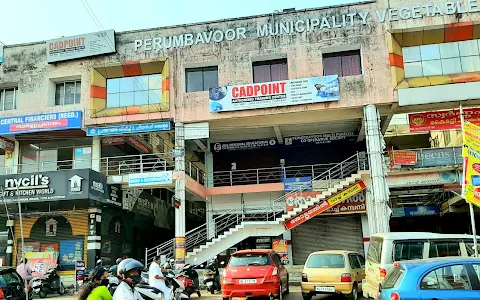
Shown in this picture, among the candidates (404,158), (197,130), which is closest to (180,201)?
(197,130)

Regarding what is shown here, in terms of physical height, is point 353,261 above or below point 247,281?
above

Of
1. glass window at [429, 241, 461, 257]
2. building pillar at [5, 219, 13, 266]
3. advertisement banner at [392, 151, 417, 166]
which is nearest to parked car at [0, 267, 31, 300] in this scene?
glass window at [429, 241, 461, 257]

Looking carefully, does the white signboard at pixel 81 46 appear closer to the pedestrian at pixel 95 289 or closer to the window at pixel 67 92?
the window at pixel 67 92

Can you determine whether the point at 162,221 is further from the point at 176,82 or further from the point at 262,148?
the point at 176,82

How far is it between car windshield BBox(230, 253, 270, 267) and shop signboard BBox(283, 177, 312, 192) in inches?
398

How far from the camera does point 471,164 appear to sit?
11508 mm

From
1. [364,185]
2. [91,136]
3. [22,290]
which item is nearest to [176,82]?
[91,136]

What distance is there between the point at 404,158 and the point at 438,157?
143 centimetres

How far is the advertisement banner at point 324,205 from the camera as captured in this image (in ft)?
65.7

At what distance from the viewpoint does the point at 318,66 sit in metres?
19.9

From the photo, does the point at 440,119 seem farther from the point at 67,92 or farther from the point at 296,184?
the point at 67,92

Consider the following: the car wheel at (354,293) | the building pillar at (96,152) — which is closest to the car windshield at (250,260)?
the car wheel at (354,293)

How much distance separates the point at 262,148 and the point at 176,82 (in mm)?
6802

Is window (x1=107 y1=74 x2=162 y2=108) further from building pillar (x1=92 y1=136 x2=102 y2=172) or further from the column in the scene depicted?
the column
